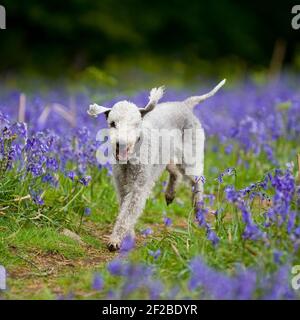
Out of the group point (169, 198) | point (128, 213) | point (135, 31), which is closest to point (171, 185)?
point (169, 198)

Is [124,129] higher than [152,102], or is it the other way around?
[152,102]

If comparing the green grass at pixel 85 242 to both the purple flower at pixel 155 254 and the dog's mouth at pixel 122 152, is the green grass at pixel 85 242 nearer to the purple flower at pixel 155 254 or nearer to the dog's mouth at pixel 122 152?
the purple flower at pixel 155 254

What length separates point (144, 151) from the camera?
18.8 feet

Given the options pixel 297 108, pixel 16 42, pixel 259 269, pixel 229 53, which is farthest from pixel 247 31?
pixel 259 269

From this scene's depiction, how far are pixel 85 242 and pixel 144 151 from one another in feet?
2.70

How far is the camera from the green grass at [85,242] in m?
4.59

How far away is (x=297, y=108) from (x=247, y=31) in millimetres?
12647

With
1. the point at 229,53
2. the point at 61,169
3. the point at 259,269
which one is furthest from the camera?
the point at 229,53

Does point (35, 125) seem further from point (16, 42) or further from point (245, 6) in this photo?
point (245, 6)

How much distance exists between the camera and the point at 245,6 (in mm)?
22078

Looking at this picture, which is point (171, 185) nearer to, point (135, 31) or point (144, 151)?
point (144, 151)

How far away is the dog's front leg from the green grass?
12 cm

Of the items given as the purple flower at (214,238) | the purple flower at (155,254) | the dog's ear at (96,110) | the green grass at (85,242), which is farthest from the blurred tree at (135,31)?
the purple flower at (214,238)

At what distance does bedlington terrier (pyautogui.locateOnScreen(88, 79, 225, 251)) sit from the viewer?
17.1 ft
